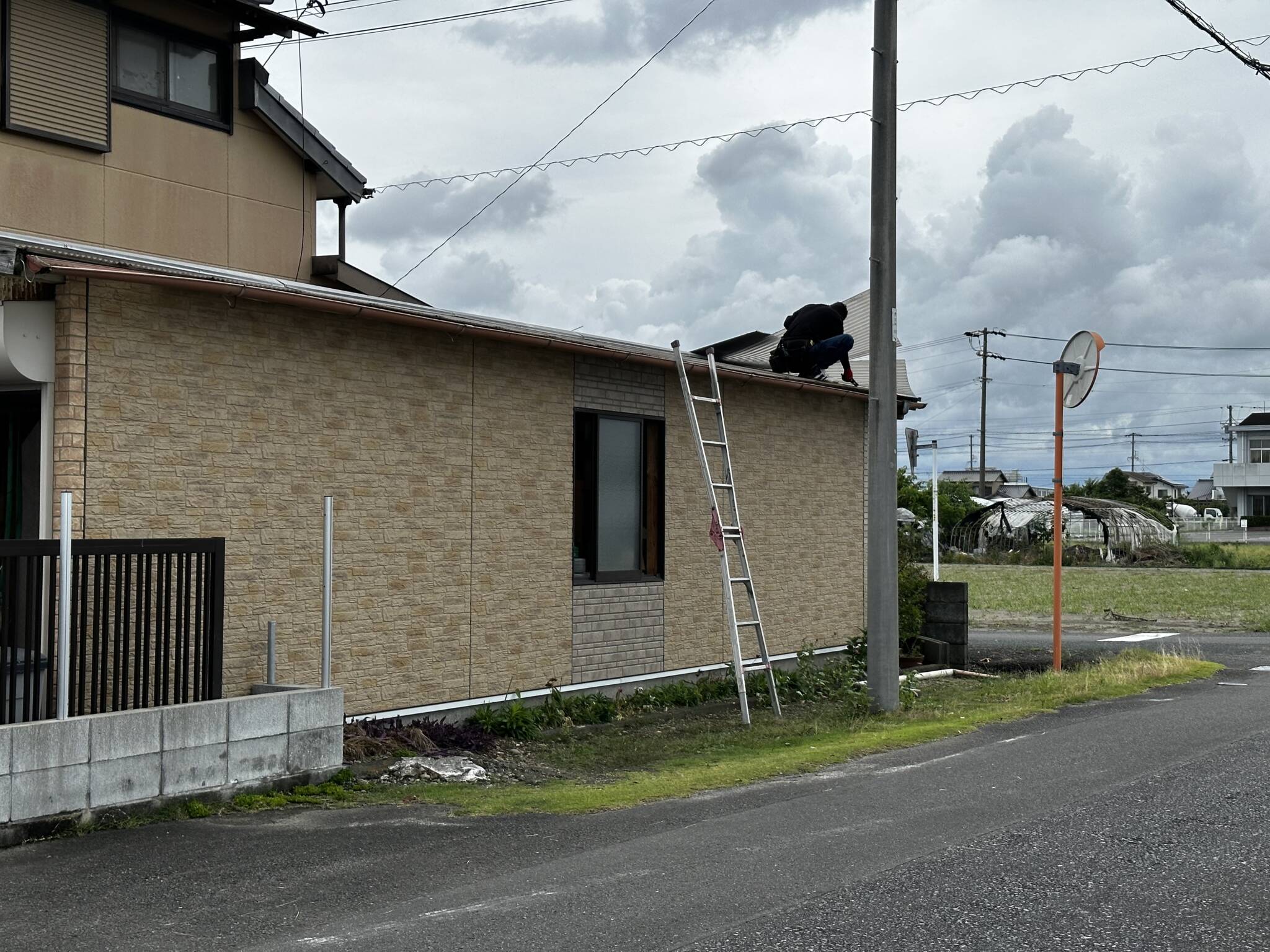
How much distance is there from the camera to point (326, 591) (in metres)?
9.35

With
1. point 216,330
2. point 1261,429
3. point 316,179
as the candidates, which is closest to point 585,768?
point 216,330

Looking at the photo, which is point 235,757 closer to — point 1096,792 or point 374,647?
point 374,647

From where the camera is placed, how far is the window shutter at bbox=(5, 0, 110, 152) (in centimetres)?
1498

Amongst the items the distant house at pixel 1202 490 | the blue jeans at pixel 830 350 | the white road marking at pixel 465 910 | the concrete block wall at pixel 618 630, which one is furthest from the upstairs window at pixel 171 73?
the distant house at pixel 1202 490

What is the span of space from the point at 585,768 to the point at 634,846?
117 inches

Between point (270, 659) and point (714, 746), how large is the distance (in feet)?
12.2

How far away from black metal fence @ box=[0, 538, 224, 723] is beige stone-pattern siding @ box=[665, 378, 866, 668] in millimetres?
6061

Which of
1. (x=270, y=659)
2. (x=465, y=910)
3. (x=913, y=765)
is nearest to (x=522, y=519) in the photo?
(x=270, y=659)

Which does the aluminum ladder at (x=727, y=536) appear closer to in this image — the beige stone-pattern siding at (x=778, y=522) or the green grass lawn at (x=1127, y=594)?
the beige stone-pattern siding at (x=778, y=522)

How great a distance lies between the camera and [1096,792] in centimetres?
816

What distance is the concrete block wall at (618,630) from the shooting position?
12594 mm

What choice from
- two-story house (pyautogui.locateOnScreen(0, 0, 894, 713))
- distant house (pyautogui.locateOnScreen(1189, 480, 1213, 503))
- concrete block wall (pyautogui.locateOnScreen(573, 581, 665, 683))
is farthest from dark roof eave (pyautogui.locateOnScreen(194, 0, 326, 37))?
distant house (pyautogui.locateOnScreen(1189, 480, 1213, 503))

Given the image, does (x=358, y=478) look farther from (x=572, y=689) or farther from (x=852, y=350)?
(x=852, y=350)

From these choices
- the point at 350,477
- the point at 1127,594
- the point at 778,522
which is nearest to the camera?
the point at 350,477
